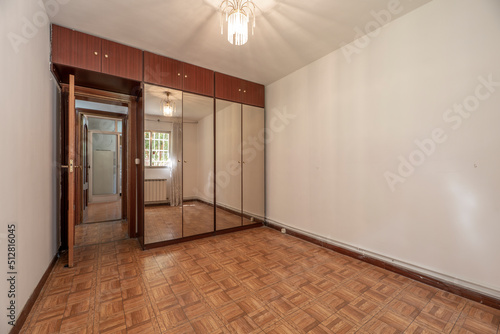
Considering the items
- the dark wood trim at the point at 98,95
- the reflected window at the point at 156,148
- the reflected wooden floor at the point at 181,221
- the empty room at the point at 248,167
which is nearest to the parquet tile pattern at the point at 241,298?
the empty room at the point at 248,167

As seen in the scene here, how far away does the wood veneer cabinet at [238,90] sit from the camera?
3639 millimetres

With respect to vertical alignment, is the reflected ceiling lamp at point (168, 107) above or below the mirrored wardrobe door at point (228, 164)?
above

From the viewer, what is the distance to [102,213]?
4.89 m

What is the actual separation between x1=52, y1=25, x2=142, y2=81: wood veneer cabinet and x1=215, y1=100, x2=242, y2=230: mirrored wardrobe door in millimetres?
1344

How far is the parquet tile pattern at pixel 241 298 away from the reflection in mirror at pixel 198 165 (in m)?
0.72

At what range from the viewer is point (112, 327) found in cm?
152

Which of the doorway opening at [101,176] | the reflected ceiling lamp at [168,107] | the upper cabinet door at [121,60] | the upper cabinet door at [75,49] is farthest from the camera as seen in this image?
the doorway opening at [101,176]

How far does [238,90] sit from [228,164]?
1.38 m

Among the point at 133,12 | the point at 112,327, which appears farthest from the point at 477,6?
the point at 112,327

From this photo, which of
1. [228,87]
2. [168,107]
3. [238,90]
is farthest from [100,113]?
[238,90]

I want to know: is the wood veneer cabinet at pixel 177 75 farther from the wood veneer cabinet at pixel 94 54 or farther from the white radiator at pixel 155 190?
the white radiator at pixel 155 190

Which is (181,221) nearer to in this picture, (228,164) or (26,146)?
(228,164)

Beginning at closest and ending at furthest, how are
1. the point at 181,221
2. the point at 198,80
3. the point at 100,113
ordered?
the point at 181,221, the point at 198,80, the point at 100,113

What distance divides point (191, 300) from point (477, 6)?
3.62 meters
